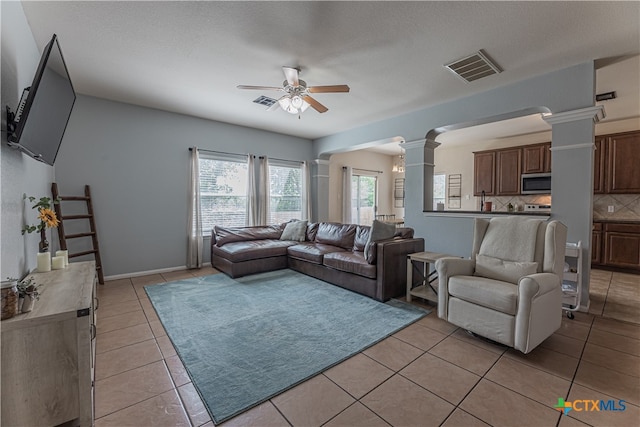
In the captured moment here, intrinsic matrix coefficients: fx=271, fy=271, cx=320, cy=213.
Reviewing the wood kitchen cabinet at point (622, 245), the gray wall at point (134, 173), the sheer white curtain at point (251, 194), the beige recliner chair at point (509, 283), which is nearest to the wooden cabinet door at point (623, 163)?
the wood kitchen cabinet at point (622, 245)

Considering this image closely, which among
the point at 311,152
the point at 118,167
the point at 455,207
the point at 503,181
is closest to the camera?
the point at 118,167

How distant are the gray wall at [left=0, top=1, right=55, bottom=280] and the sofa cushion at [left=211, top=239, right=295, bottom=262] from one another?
2157 millimetres

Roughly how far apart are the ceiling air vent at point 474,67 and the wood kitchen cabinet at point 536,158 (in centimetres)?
346

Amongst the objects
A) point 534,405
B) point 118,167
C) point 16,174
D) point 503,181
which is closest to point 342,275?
point 534,405

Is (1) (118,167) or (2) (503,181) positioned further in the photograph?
(2) (503,181)

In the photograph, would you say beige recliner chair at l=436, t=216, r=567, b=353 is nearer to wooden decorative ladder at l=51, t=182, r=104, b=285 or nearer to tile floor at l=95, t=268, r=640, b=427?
tile floor at l=95, t=268, r=640, b=427

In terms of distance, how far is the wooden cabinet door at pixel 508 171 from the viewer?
5870 mm

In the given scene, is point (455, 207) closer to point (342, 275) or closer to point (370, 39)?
point (342, 275)

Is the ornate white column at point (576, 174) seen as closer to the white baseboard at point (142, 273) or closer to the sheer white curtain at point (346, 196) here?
the sheer white curtain at point (346, 196)

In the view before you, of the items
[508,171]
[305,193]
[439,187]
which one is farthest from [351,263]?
[439,187]

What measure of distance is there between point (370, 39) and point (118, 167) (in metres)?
4.03

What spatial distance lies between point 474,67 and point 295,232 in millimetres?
3652

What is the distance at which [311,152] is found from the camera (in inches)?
264

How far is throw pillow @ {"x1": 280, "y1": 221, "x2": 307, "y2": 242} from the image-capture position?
5121 mm
